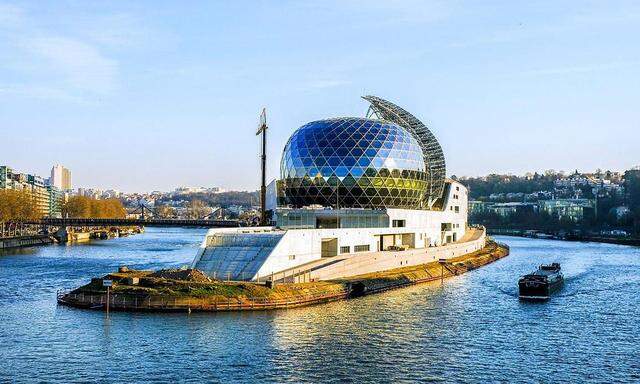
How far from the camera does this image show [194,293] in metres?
65.6

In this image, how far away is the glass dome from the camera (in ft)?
370

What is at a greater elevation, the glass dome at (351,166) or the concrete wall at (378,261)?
the glass dome at (351,166)

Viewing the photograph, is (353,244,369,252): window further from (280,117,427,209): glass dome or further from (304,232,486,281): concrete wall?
(280,117,427,209): glass dome

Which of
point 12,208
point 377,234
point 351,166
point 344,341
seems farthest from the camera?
point 12,208

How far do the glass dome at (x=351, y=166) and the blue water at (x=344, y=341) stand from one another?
34.5m

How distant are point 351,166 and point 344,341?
61122 millimetres

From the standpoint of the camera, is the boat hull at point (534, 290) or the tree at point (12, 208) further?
the tree at point (12, 208)

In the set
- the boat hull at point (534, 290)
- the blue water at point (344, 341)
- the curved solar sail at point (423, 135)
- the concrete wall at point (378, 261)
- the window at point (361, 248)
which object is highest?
the curved solar sail at point (423, 135)

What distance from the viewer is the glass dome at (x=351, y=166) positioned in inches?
4444

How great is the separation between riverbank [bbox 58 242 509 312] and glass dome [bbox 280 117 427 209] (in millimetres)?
35208

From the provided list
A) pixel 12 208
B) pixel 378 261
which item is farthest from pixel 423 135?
pixel 12 208

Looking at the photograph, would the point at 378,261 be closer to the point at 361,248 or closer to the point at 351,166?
the point at 361,248

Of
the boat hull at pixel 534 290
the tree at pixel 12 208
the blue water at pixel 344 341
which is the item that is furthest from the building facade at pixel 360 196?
the tree at pixel 12 208

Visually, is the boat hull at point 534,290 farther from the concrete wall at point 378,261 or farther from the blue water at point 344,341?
the concrete wall at point 378,261
